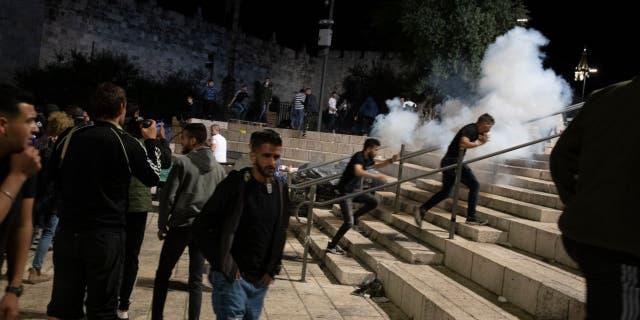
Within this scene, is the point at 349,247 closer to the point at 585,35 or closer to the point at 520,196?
the point at 520,196

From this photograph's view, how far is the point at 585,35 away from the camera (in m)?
30.7

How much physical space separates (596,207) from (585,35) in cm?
3288

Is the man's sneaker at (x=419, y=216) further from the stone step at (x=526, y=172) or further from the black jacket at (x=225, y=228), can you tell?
the black jacket at (x=225, y=228)

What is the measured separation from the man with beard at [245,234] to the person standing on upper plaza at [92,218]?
0.55 meters

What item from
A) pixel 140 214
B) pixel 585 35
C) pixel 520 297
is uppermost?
pixel 585 35

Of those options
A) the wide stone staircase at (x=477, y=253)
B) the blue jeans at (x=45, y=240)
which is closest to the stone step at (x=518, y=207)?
the wide stone staircase at (x=477, y=253)

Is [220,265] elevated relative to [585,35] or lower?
lower

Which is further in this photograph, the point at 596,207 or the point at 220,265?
the point at 220,265

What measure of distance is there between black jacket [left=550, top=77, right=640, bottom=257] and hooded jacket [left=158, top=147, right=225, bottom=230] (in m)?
3.02

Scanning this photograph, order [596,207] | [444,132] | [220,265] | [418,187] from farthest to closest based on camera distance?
1. [444,132]
2. [418,187]
3. [220,265]
4. [596,207]

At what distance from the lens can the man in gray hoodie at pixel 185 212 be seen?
427cm

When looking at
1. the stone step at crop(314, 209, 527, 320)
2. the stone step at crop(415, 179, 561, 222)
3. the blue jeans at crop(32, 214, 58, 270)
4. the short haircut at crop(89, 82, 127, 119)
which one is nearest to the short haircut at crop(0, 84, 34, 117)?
the short haircut at crop(89, 82, 127, 119)

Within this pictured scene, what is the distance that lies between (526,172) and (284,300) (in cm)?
530

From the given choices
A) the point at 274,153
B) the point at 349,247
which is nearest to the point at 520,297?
the point at 274,153
